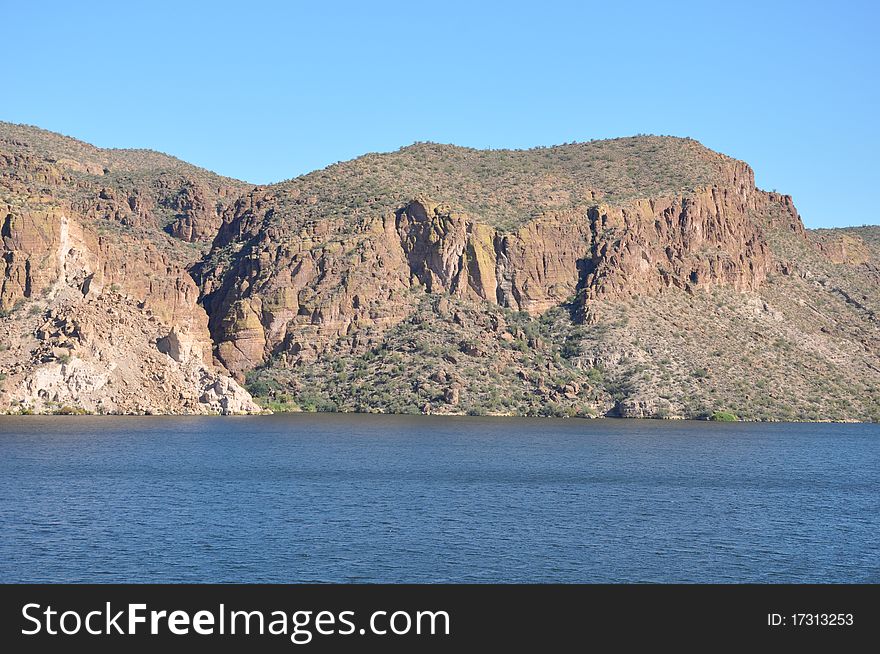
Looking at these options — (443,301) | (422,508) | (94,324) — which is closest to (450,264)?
(443,301)

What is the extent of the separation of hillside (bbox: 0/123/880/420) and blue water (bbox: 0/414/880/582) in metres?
21.4

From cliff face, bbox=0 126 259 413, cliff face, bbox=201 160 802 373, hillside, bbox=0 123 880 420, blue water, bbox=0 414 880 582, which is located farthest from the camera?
cliff face, bbox=201 160 802 373

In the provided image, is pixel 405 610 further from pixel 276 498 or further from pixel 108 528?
pixel 276 498

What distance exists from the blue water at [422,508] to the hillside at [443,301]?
2144 cm

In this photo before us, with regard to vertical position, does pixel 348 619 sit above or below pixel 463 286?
below

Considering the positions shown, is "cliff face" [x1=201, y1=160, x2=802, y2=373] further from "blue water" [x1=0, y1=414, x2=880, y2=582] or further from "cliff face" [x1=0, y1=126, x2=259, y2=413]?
"blue water" [x1=0, y1=414, x2=880, y2=582]

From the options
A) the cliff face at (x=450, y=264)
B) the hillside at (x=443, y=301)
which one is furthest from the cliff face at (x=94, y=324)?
the cliff face at (x=450, y=264)

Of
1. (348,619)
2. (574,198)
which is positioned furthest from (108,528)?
(574,198)

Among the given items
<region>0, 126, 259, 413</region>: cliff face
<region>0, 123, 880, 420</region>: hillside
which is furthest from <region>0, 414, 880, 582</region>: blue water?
<region>0, 123, 880, 420</region>: hillside

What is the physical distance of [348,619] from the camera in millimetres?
26375

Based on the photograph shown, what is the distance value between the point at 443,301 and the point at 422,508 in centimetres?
9373

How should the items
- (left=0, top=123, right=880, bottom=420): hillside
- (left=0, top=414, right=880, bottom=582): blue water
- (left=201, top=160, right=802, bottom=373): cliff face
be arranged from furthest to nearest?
(left=201, top=160, right=802, bottom=373): cliff face < (left=0, top=123, right=880, bottom=420): hillside < (left=0, top=414, right=880, bottom=582): blue water

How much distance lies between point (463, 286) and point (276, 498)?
95.7m

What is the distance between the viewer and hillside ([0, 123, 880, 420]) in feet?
411
